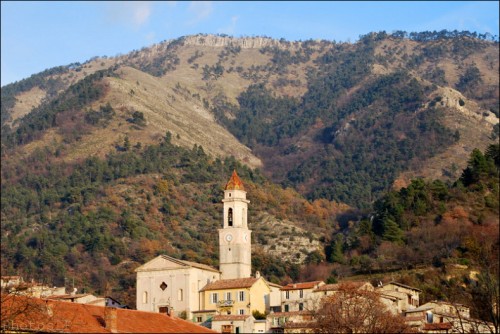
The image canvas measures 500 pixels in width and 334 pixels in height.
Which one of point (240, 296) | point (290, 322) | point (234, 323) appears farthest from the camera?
point (240, 296)

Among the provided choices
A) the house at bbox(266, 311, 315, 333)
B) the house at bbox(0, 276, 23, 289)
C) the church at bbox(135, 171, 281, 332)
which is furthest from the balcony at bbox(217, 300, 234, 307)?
the house at bbox(0, 276, 23, 289)

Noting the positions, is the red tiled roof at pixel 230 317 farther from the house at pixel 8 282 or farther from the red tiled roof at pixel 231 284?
the house at pixel 8 282

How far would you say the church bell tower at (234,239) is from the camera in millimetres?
99500

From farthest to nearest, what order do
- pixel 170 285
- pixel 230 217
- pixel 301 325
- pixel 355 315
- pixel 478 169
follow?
pixel 478 169
pixel 230 217
pixel 170 285
pixel 301 325
pixel 355 315

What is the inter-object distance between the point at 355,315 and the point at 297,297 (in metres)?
18.0

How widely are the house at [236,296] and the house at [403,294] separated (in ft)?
32.4

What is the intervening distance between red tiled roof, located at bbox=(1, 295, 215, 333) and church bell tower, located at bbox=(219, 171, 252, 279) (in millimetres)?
48257

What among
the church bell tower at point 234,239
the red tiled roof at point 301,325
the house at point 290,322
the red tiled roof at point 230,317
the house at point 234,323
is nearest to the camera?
the red tiled roof at point 301,325

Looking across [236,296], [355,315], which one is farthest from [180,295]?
[355,315]

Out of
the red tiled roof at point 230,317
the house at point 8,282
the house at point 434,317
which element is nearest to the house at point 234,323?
the red tiled roof at point 230,317

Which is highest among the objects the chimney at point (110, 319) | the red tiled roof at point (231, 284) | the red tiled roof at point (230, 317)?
the red tiled roof at point (231, 284)

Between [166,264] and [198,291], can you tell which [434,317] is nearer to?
[198,291]

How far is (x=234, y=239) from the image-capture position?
100562mm

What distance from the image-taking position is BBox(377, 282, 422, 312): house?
90.1 meters
